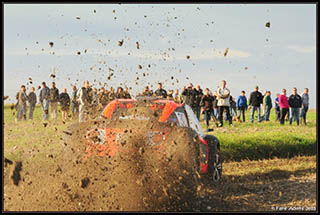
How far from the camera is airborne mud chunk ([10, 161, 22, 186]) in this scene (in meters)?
7.74

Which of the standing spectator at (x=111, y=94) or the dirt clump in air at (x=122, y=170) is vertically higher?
the standing spectator at (x=111, y=94)

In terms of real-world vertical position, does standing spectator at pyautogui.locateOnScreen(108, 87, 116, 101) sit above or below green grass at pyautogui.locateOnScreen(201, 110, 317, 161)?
above

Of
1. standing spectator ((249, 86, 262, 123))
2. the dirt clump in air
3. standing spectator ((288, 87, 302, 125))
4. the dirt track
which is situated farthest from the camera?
standing spectator ((288, 87, 302, 125))

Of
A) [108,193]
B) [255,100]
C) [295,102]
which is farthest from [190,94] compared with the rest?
[108,193]

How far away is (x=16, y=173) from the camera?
25.5ft

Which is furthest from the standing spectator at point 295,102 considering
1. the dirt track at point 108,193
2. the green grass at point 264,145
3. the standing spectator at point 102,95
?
the standing spectator at point 102,95

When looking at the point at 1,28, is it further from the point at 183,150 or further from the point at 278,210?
the point at 278,210

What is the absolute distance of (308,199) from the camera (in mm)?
8258

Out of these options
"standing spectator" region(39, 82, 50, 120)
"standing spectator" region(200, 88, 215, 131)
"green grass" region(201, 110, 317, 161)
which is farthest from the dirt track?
"standing spectator" region(39, 82, 50, 120)

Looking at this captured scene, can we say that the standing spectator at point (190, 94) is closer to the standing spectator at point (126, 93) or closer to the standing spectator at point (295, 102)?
the standing spectator at point (295, 102)

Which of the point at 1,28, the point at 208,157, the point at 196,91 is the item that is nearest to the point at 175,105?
the point at 208,157

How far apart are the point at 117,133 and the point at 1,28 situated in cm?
408

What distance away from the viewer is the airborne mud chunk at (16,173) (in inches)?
305

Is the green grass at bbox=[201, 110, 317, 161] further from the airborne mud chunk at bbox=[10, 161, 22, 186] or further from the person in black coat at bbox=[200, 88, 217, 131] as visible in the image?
the airborne mud chunk at bbox=[10, 161, 22, 186]
